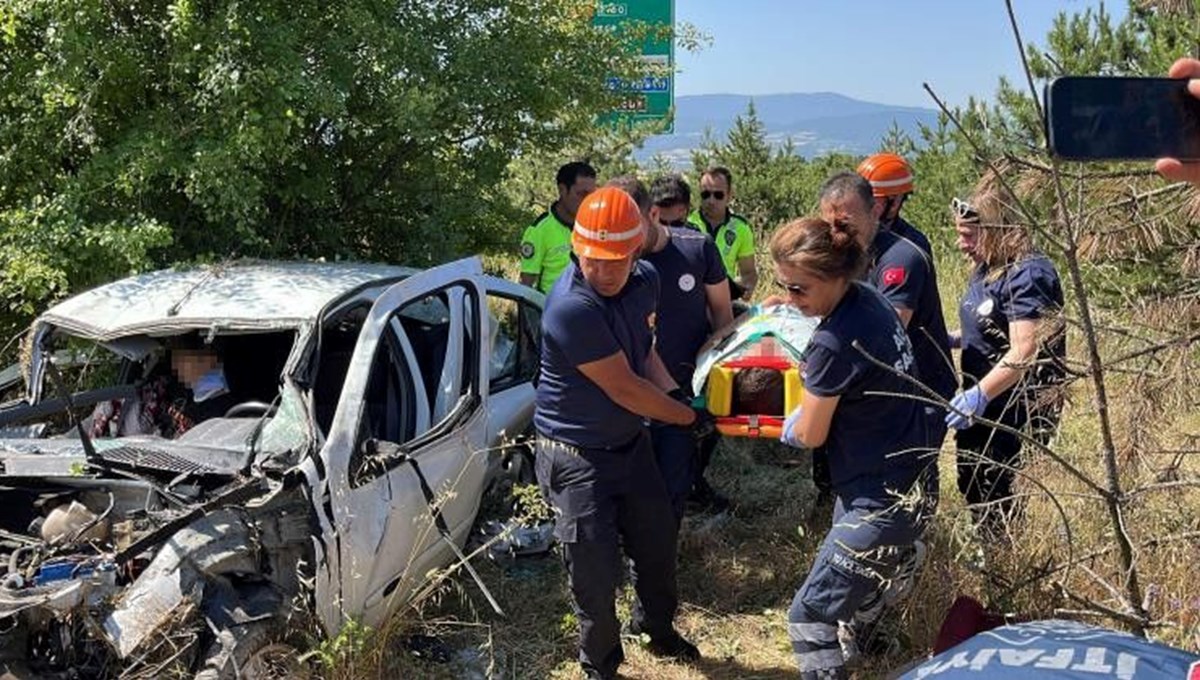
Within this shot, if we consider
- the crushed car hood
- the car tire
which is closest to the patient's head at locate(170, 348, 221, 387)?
the crushed car hood

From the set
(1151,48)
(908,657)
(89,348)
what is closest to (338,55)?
(89,348)

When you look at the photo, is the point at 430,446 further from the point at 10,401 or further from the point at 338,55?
the point at 338,55

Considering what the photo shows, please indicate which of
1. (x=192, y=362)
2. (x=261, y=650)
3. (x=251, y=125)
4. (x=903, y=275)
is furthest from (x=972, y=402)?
(x=251, y=125)

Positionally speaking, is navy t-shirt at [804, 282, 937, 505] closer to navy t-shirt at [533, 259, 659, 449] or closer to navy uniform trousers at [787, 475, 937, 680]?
navy uniform trousers at [787, 475, 937, 680]

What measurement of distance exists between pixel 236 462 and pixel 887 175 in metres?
2.90

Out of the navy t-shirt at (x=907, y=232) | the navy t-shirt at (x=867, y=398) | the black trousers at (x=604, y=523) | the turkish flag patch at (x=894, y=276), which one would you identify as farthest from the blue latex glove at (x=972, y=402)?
the black trousers at (x=604, y=523)

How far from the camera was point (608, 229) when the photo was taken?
143 inches

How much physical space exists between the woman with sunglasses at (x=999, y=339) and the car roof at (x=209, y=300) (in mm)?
2474

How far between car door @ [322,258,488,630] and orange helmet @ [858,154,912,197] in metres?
1.80

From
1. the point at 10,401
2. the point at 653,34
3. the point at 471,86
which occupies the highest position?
the point at 653,34

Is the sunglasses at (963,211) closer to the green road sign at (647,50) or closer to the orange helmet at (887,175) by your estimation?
the orange helmet at (887,175)

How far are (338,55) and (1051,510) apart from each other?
460cm

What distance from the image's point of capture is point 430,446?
167 inches

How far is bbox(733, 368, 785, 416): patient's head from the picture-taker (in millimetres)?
4633
